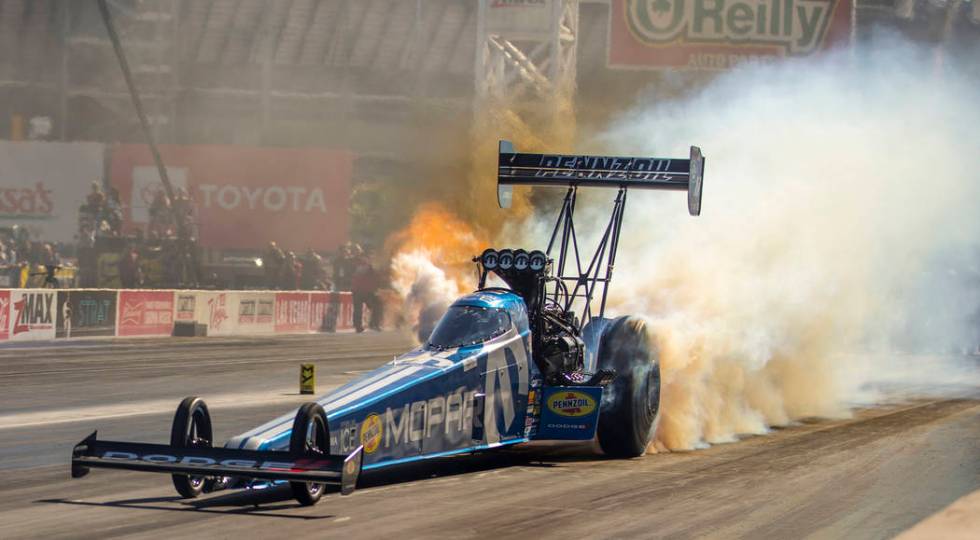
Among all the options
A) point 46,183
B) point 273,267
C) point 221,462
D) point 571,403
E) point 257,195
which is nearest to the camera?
point 221,462

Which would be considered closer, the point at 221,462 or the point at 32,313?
the point at 221,462

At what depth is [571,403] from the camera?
15102 mm

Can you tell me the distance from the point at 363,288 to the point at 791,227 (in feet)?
77.3

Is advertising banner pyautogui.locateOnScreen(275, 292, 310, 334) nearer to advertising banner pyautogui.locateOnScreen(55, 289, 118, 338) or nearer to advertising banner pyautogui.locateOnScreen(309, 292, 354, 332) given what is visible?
advertising banner pyautogui.locateOnScreen(309, 292, 354, 332)

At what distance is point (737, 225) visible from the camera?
2144 cm

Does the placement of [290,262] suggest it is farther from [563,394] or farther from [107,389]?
[563,394]

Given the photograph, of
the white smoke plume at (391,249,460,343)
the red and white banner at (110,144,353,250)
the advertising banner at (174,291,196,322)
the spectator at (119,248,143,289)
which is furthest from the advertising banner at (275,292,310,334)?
the white smoke plume at (391,249,460,343)

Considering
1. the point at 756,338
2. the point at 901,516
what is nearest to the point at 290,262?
the point at 756,338

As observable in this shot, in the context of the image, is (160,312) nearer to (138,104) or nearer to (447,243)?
(138,104)

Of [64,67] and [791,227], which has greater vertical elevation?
[64,67]

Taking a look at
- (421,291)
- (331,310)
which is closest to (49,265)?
(331,310)

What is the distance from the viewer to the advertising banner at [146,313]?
37.0 metres

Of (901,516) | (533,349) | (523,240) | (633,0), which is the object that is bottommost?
(901,516)

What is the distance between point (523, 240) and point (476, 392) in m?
11.0
